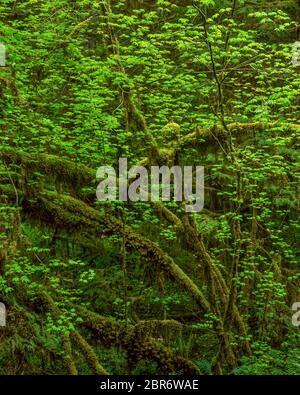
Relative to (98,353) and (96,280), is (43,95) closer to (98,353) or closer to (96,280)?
(96,280)

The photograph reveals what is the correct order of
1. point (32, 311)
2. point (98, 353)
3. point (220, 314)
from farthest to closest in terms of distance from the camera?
point (98, 353), point (220, 314), point (32, 311)

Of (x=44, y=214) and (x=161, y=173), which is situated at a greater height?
(x=161, y=173)

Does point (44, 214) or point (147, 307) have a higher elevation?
point (44, 214)

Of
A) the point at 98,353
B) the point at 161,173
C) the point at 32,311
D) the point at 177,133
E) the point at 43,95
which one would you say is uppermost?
the point at 43,95

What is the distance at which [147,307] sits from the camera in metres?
11.0

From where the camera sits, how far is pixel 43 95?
8.34 m

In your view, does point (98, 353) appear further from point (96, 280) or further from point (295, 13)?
point (295, 13)

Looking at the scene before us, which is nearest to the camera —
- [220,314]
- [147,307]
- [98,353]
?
[220,314]

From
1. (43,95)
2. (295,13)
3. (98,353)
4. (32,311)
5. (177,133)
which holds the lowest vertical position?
(98,353)
